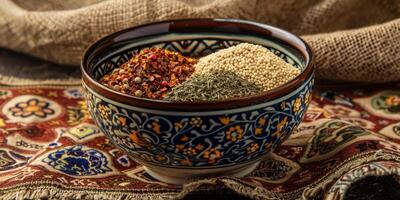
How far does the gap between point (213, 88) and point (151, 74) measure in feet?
0.33

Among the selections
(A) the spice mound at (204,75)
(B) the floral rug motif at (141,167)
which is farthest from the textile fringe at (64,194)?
(A) the spice mound at (204,75)

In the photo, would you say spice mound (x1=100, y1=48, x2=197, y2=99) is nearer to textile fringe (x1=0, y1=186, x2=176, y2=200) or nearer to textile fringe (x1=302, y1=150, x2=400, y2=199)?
textile fringe (x1=0, y1=186, x2=176, y2=200)

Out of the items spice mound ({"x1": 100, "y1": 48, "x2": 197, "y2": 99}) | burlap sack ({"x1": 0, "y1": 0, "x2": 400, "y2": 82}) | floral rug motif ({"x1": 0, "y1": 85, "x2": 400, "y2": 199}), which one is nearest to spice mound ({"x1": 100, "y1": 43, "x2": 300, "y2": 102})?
spice mound ({"x1": 100, "y1": 48, "x2": 197, "y2": 99})

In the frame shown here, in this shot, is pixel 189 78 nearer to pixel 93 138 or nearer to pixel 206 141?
pixel 206 141

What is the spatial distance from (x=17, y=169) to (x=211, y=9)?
0.54 meters

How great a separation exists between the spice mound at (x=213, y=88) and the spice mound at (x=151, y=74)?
27 millimetres

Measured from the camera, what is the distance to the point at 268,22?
4.50 ft

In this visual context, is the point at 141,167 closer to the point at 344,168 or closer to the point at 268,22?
the point at 344,168

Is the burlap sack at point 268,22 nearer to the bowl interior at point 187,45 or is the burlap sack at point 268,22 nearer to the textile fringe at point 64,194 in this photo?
the bowl interior at point 187,45

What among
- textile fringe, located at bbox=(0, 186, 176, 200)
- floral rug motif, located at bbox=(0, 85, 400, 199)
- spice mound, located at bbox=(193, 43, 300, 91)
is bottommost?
textile fringe, located at bbox=(0, 186, 176, 200)

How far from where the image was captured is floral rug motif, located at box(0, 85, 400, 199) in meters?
0.86

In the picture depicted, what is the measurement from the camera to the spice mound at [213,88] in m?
0.84

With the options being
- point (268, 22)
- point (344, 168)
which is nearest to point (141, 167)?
point (344, 168)

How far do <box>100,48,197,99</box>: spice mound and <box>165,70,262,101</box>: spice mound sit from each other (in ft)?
0.09
